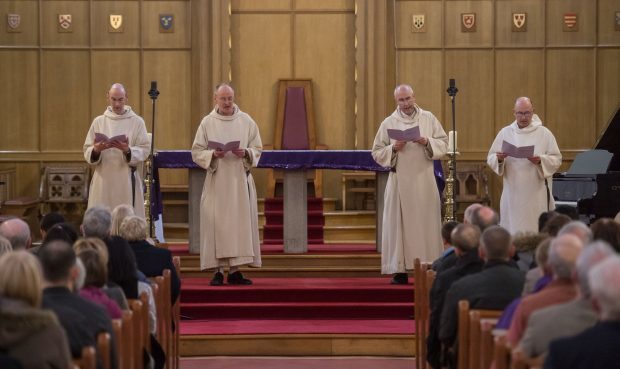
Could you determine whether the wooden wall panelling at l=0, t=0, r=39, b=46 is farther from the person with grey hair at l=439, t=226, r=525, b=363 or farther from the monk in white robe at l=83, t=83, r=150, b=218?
the person with grey hair at l=439, t=226, r=525, b=363

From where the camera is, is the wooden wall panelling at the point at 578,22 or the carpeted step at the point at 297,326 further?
the wooden wall panelling at the point at 578,22

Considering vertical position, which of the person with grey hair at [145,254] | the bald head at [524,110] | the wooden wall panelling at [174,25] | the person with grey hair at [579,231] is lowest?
the person with grey hair at [145,254]

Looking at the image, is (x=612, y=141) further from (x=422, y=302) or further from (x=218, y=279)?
(x=422, y=302)

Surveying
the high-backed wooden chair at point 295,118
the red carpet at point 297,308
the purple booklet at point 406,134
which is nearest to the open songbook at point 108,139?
the red carpet at point 297,308

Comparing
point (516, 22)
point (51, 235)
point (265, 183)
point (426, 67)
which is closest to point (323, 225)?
point (265, 183)

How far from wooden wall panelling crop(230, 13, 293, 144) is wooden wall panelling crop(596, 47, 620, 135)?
4.36m

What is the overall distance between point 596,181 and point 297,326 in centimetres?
512

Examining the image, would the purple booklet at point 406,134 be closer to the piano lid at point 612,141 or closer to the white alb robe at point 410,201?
the white alb robe at point 410,201

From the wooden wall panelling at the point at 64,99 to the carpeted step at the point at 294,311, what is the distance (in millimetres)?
6315

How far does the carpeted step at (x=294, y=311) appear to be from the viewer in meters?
11.0

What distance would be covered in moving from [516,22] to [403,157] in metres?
5.60

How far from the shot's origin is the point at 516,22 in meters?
16.7

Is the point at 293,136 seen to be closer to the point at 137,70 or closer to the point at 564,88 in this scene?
the point at 137,70

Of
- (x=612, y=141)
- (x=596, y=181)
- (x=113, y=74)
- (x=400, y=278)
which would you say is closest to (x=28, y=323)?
(x=400, y=278)
